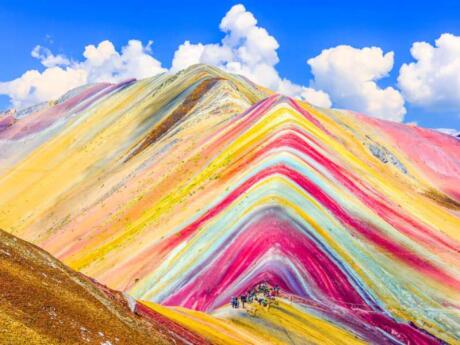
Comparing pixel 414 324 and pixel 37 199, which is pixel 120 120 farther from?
pixel 414 324

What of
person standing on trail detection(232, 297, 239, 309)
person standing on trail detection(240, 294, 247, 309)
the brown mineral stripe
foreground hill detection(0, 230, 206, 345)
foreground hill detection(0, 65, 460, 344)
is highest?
the brown mineral stripe

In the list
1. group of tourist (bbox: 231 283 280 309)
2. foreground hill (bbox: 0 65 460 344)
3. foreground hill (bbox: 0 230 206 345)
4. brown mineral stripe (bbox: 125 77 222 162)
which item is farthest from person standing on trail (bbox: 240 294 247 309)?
brown mineral stripe (bbox: 125 77 222 162)

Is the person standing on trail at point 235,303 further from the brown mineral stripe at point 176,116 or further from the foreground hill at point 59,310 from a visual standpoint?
the brown mineral stripe at point 176,116

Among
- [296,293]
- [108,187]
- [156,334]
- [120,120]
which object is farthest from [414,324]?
[120,120]

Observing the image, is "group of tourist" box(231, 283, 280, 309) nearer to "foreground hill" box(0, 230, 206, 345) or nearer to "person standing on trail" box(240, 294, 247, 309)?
"person standing on trail" box(240, 294, 247, 309)

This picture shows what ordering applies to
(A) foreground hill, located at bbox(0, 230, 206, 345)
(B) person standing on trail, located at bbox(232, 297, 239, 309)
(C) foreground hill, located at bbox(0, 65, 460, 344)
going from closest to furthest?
1. (A) foreground hill, located at bbox(0, 230, 206, 345)
2. (B) person standing on trail, located at bbox(232, 297, 239, 309)
3. (C) foreground hill, located at bbox(0, 65, 460, 344)

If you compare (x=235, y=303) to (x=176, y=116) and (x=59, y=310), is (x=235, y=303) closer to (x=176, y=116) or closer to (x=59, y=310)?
(x=59, y=310)

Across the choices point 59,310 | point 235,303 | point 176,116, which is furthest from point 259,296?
point 176,116
